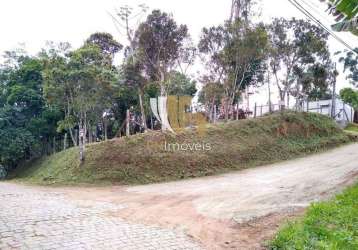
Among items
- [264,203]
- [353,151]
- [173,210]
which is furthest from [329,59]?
[173,210]

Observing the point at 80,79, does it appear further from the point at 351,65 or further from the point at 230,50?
the point at 351,65

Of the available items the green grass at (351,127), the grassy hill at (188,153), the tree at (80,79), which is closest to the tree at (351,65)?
the green grass at (351,127)

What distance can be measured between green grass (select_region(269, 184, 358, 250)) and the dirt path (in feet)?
1.45

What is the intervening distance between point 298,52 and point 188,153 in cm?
886

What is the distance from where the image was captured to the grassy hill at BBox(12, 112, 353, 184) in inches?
487

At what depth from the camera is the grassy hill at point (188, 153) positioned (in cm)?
1236

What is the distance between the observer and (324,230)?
204 inches

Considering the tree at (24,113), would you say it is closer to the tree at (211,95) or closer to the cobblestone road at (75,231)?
the tree at (211,95)

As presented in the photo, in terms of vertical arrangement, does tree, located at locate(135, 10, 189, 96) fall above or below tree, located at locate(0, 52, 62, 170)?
above

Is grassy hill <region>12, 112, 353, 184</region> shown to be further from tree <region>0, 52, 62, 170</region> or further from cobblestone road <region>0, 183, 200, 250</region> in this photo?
tree <region>0, 52, 62, 170</region>

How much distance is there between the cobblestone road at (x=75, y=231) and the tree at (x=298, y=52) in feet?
43.3

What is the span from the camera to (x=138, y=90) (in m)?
17.2

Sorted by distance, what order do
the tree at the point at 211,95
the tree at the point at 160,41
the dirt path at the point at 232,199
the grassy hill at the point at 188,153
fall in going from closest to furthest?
the dirt path at the point at 232,199
the grassy hill at the point at 188,153
the tree at the point at 160,41
the tree at the point at 211,95

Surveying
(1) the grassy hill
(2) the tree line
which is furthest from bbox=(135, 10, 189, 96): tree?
(1) the grassy hill
